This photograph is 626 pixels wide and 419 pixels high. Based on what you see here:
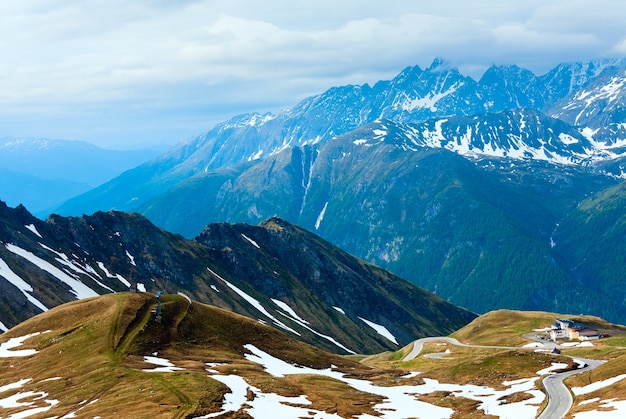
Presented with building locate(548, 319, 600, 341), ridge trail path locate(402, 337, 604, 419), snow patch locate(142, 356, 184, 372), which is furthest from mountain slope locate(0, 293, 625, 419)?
building locate(548, 319, 600, 341)

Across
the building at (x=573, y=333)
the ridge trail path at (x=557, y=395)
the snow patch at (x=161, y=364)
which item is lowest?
the building at (x=573, y=333)

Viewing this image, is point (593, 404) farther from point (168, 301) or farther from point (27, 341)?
point (27, 341)

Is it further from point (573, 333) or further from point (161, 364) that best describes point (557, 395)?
point (573, 333)

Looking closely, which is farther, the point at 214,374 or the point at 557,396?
the point at 214,374

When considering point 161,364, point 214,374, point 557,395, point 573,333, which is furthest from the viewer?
point 573,333

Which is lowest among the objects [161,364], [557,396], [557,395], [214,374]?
[557,395]

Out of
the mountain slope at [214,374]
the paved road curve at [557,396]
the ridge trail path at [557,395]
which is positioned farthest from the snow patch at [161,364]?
the paved road curve at [557,396]

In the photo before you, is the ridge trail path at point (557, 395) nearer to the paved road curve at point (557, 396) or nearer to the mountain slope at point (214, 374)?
the paved road curve at point (557, 396)

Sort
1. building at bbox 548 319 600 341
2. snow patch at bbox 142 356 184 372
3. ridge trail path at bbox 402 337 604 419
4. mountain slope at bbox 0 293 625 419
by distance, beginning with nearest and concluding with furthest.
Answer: mountain slope at bbox 0 293 625 419
ridge trail path at bbox 402 337 604 419
snow patch at bbox 142 356 184 372
building at bbox 548 319 600 341

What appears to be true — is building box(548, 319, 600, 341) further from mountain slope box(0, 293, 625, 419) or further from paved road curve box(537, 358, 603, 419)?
paved road curve box(537, 358, 603, 419)

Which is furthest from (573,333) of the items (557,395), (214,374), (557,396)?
(214,374)

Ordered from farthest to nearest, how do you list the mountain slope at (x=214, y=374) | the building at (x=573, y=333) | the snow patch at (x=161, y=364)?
the building at (x=573, y=333) → the snow patch at (x=161, y=364) → the mountain slope at (x=214, y=374)

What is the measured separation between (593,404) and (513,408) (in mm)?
12304

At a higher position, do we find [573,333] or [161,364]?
[161,364]
